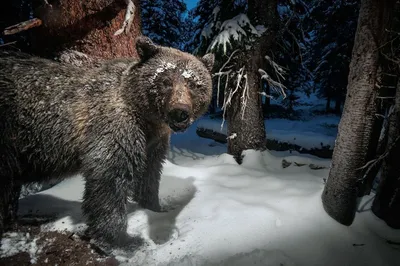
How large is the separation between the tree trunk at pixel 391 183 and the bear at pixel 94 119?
6.32 feet

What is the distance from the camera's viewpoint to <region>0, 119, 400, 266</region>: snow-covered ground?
91.4 inches

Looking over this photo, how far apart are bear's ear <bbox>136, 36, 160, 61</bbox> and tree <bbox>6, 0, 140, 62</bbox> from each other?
0.56 metres

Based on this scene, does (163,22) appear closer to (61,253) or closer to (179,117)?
(179,117)

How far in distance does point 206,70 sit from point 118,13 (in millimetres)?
1471

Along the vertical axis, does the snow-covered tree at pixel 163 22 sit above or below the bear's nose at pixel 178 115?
above

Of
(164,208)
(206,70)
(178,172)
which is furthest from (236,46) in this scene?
(164,208)

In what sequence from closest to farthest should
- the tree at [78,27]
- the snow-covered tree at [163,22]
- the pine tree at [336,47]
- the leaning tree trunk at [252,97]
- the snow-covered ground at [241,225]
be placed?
1. the snow-covered ground at [241,225]
2. the tree at [78,27]
3. the leaning tree trunk at [252,97]
4. the pine tree at [336,47]
5. the snow-covered tree at [163,22]

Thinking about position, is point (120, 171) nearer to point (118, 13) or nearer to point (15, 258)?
point (15, 258)

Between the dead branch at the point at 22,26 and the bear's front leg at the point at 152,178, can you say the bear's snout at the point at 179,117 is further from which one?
the dead branch at the point at 22,26

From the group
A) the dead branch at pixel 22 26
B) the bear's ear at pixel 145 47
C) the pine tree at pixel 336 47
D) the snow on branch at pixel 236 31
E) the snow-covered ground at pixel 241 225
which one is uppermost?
the pine tree at pixel 336 47

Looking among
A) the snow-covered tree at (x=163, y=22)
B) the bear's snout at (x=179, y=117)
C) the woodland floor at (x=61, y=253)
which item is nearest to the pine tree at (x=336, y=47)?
the snow-covered tree at (x=163, y=22)

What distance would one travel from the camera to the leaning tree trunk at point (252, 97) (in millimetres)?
4453

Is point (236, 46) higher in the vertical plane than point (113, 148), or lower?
higher

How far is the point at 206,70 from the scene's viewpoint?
9.30 ft
